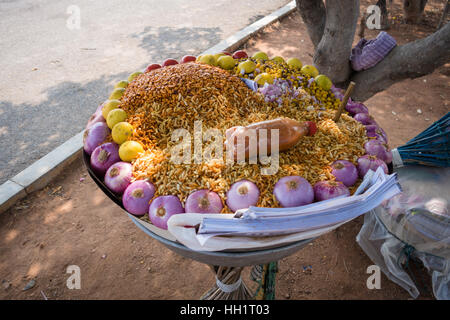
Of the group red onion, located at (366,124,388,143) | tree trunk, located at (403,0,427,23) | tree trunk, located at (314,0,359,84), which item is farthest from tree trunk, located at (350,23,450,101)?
tree trunk, located at (403,0,427,23)

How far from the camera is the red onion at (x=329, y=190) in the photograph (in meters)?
1.42

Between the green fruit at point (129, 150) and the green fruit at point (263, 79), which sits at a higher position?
the green fruit at point (263, 79)

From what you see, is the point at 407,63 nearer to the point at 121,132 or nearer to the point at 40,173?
the point at 121,132

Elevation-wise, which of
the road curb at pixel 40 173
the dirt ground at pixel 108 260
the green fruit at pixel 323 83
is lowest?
the dirt ground at pixel 108 260

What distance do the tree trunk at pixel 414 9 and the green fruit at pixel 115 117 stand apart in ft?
27.4

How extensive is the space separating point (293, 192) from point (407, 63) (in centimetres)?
205

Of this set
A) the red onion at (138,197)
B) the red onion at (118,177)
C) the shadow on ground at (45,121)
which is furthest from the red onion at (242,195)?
the shadow on ground at (45,121)

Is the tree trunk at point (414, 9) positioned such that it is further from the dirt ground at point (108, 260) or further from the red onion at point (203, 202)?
the red onion at point (203, 202)

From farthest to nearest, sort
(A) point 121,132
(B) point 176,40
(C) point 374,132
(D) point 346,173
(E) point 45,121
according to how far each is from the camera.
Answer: (B) point 176,40
(E) point 45,121
(C) point 374,132
(A) point 121,132
(D) point 346,173

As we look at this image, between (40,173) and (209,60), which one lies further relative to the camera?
(40,173)

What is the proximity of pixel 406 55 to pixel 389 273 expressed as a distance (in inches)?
75.4

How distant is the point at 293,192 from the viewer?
1419 mm

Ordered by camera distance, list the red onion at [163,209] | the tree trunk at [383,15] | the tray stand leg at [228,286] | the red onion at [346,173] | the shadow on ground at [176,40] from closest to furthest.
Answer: the red onion at [163,209]
the red onion at [346,173]
the tray stand leg at [228,286]
the shadow on ground at [176,40]
the tree trunk at [383,15]

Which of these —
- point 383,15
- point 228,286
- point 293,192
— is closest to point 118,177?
point 293,192
